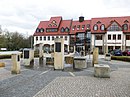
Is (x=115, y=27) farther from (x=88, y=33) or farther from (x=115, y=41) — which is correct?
(x=88, y=33)

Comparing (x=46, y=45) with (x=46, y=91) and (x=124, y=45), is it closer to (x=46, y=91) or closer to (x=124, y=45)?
(x=124, y=45)

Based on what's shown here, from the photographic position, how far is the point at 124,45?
46406 mm

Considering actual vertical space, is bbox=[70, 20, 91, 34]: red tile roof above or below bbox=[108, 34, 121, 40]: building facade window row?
above

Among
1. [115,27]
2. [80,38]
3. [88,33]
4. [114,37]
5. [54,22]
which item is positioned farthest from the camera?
[54,22]

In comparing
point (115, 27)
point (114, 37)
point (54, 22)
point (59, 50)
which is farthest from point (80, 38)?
point (59, 50)

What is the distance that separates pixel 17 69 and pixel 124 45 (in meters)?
41.0

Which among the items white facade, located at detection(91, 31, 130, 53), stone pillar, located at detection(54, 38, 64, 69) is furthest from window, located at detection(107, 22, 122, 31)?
stone pillar, located at detection(54, 38, 64, 69)

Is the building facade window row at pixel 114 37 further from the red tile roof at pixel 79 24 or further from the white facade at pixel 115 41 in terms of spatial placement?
the red tile roof at pixel 79 24

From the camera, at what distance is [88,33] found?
2023 inches

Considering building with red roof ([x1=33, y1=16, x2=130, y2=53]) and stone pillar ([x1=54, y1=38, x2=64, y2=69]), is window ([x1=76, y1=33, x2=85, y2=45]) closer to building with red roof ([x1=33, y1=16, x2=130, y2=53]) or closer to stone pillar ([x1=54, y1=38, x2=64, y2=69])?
building with red roof ([x1=33, y1=16, x2=130, y2=53])

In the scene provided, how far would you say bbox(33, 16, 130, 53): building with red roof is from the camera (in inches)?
1829

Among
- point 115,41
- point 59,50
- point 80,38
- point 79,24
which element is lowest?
point 59,50

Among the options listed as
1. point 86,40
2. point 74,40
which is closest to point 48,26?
point 74,40

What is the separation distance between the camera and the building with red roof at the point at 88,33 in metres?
46.5
